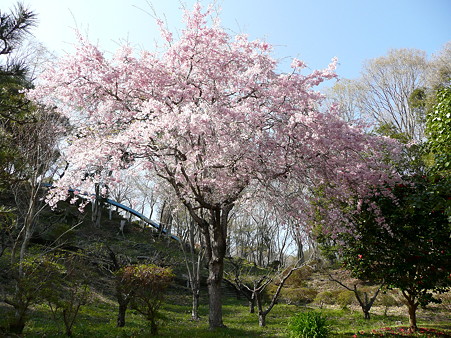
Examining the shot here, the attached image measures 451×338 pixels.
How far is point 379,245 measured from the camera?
29.3 ft

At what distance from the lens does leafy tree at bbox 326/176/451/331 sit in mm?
8148

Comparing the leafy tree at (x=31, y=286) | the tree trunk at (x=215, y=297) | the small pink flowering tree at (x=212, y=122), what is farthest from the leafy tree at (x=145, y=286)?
the small pink flowering tree at (x=212, y=122)

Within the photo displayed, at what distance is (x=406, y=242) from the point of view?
8492 mm

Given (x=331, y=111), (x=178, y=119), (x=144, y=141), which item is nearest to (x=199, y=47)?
(x=178, y=119)

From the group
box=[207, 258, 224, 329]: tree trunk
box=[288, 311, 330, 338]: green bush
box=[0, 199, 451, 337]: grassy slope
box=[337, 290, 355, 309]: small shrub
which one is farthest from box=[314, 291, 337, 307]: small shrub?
box=[288, 311, 330, 338]: green bush

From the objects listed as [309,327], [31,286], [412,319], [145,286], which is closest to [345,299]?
[412,319]

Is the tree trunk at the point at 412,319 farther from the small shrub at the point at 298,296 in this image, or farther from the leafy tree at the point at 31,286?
the small shrub at the point at 298,296

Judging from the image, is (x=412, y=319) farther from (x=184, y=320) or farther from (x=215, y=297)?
(x=184, y=320)

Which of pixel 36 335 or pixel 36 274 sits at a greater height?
pixel 36 274

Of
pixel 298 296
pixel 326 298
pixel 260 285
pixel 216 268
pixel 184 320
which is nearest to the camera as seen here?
pixel 216 268

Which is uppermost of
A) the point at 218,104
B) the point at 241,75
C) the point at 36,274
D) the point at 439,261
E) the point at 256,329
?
the point at 241,75

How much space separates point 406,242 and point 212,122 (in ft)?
20.0

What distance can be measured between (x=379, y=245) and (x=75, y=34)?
31.2 feet

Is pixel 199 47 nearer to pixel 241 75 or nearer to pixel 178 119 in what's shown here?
pixel 241 75
